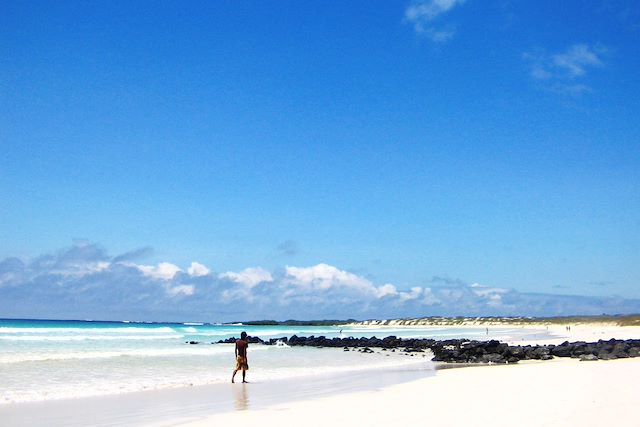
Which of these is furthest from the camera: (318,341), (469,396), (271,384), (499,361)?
(318,341)

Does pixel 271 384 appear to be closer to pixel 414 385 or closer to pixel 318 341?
pixel 414 385

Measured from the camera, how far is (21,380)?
67.2 ft

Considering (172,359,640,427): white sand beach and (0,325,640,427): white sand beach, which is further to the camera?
(0,325,640,427): white sand beach

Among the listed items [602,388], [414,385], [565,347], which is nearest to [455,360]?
[565,347]

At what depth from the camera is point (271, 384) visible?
66.6 feet

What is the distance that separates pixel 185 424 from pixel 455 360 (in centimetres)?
2202

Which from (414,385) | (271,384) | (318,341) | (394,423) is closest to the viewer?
(394,423)

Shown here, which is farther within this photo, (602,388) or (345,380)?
(345,380)

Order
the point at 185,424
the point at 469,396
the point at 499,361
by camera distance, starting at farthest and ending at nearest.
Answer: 1. the point at 499,361
2. the point at 469,396
3. the point at 185,424

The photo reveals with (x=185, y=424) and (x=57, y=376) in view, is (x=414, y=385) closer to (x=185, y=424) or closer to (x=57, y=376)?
(x=185, y=424)

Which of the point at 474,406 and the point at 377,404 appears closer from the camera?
the point at 474,406

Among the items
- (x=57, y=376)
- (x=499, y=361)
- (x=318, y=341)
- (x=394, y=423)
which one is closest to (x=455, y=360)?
(x=499, y=361)

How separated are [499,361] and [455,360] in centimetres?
257

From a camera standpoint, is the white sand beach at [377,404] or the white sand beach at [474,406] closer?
the white sand beach at [474,406]
